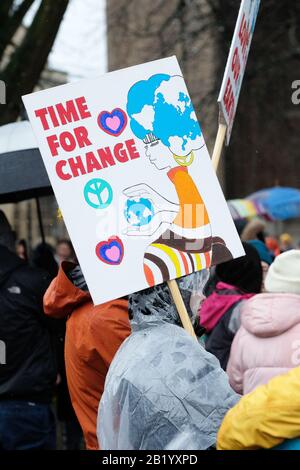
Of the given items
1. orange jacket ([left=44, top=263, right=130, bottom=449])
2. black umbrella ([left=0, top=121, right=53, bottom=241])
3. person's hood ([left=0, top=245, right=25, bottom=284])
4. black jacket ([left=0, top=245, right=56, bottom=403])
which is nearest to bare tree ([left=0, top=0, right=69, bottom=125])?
black umbrella ([left=0, top=121, right=53, bottom=241])

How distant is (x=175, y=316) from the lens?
10.4 feet

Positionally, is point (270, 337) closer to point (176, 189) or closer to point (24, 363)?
point (176, 189)

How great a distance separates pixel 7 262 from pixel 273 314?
1.86 meters

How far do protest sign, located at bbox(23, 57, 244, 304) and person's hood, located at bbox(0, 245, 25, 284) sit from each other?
7.38ft

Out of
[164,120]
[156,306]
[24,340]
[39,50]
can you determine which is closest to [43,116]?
[164,120]

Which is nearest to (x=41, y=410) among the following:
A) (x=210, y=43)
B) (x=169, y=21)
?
(x=169, y=21)

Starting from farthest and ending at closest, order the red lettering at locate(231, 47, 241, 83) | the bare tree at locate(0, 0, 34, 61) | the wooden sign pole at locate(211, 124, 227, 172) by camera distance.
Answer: the bare tree at locate(0, 0, 34, 61), the red lettering at locate(231, 47, 241, 83), the wooden sign pole at locate(211, 124, 227, 172)

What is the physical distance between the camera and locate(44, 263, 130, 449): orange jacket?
13.0 ft

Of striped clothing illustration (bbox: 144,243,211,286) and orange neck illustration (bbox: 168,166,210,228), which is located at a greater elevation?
orange neck illustration (bbox: 168,166,210,228)

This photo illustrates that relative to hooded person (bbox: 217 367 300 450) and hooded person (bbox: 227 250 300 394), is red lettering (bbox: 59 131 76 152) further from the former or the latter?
hooded person (bbox: 227 250 300 394)

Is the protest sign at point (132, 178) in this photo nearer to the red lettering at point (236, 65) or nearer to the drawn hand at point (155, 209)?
the drawn hand at point (155, 209)

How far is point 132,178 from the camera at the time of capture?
10.5 feet

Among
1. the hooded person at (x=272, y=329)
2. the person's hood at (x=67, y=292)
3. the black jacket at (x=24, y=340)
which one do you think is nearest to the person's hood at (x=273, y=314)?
the hooded person at (x=272, y=329)

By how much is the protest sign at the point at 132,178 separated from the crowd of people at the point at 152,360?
152 mm
